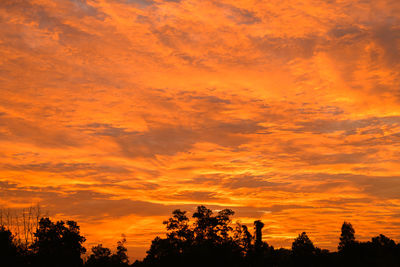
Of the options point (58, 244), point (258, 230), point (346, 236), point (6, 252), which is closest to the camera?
point (6, 252)

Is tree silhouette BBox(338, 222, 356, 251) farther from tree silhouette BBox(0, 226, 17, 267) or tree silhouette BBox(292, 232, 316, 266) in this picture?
tree silhouette BBox(0, 226, 17, 267)

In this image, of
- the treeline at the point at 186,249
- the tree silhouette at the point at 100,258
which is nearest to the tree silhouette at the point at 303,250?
the treeline at the point at 186,249

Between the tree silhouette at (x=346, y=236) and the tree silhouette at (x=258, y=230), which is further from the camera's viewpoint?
the tree silhouette at (x=258, y=230)

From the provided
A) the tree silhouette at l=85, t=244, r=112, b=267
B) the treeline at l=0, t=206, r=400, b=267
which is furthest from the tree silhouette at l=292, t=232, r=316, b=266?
the tree silhouette at l=85, t=244, r=112, b=267

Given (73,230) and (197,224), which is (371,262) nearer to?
(197,224)

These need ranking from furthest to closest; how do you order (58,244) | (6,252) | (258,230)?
(258,230)
(58,244)
(6,252)

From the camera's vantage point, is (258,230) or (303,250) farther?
(258,230)

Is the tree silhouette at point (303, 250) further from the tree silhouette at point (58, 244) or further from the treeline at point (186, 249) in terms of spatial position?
the tree silhouette at point (58, 244)

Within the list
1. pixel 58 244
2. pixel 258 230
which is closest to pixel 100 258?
pixel 58 244

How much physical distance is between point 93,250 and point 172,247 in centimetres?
3877

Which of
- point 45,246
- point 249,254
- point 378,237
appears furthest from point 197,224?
point 378,237

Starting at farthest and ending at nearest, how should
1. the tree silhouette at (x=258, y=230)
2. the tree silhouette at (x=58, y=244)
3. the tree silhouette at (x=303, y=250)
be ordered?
the tree silhouette at (x=258, y=230), the tree silhouette at (x=303, y=250), the tree silhouette at (x=58, y=244)

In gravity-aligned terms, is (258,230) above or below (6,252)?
above

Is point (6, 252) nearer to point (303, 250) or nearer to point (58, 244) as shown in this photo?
point (58, 244)
